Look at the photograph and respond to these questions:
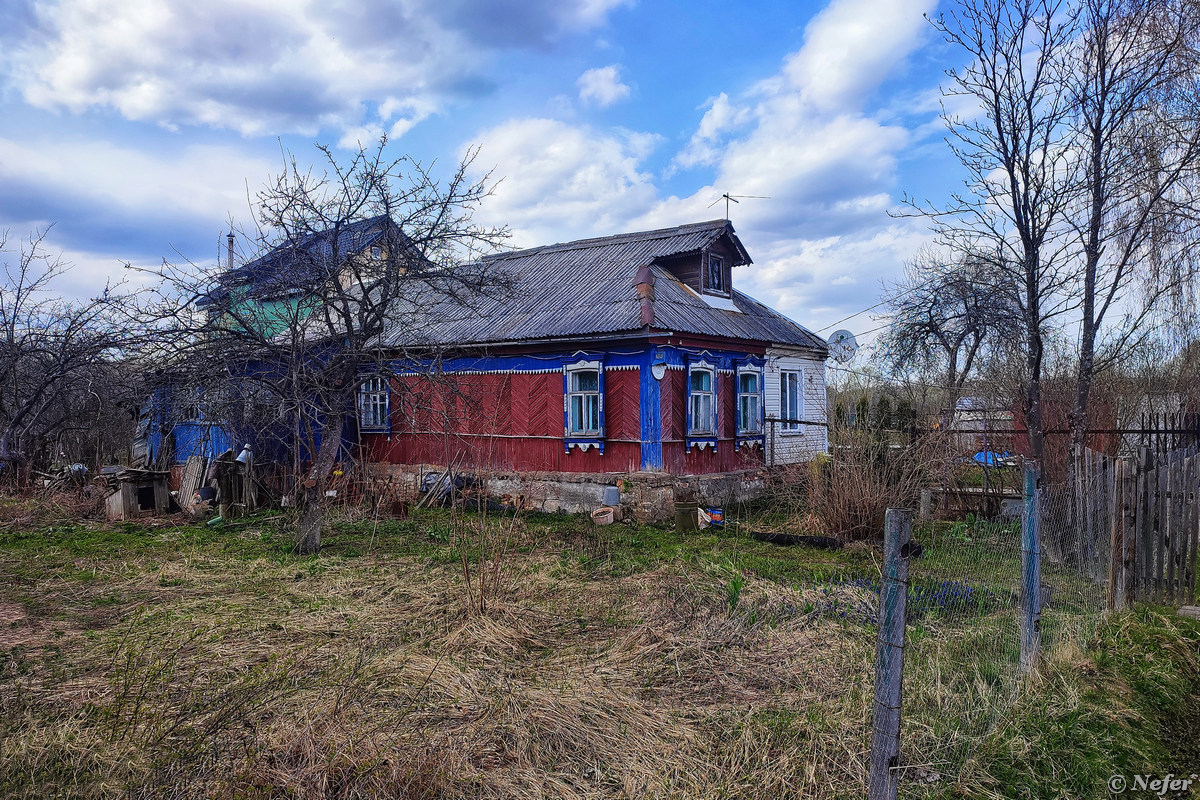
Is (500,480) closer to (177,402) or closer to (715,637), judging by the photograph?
(177,402)

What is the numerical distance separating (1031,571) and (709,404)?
10.3m

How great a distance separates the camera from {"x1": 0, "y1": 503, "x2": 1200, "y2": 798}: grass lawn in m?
3.53

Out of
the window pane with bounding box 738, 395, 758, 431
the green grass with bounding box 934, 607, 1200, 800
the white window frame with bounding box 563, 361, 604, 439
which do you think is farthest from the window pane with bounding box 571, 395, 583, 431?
the green grass with bounding box 934, 607, 1200, 800

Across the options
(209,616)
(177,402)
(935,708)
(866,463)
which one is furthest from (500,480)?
(935,708)

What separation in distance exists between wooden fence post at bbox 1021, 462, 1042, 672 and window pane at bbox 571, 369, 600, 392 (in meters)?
10.2

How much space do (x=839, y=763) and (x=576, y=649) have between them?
2274 mm

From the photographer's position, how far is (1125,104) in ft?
28.2

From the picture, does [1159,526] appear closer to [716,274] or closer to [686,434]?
[686,434]

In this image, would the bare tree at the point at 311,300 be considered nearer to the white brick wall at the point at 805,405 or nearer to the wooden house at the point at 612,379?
the wooden house at the point at 612,379

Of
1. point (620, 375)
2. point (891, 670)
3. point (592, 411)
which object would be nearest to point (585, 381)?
point (592, 411)

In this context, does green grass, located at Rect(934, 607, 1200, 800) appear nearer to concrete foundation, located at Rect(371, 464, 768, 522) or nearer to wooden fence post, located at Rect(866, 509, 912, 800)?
wooden fence post, located at Rect(866, 509, 912, 800)

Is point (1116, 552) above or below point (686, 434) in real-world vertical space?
below

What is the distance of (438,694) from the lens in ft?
14.9

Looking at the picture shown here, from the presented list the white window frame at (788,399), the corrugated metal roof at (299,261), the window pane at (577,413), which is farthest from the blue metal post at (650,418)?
the corrugated metal roof at (299,261)
